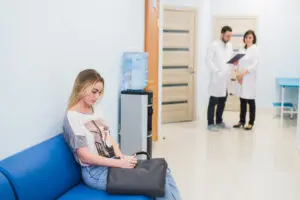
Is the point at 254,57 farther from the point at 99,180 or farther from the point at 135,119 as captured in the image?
the point at 99,180

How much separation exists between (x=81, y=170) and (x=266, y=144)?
12.7ft

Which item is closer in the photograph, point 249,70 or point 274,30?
point 249,70

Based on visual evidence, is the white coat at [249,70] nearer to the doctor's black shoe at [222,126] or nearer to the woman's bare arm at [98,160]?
the doctor's black shoe at [222,126]

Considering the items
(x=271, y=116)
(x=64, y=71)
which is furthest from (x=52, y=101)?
(x=271, y=116)

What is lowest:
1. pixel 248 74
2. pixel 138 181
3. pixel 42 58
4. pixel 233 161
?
pixel 233 161

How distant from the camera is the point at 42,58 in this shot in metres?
2.51

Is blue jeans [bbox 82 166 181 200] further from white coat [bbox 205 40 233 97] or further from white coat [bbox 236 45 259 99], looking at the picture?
white coat [bbox 236 45 259 99]

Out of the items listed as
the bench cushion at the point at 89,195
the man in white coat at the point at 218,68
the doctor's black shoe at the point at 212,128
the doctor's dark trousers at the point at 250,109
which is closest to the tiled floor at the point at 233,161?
the doctor's black shoe at the point at 212,128

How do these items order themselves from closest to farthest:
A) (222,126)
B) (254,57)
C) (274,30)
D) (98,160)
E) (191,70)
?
(98,160), (254,57), (222,126), (191,70), (274,30)

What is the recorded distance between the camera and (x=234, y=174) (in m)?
4.34

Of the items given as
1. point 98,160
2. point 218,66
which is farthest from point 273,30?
point 98,160

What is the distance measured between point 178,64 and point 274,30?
9.54ft

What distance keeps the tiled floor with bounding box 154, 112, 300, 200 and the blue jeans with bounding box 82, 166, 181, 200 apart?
44.6 inches

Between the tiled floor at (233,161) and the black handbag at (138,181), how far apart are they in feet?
4.16
